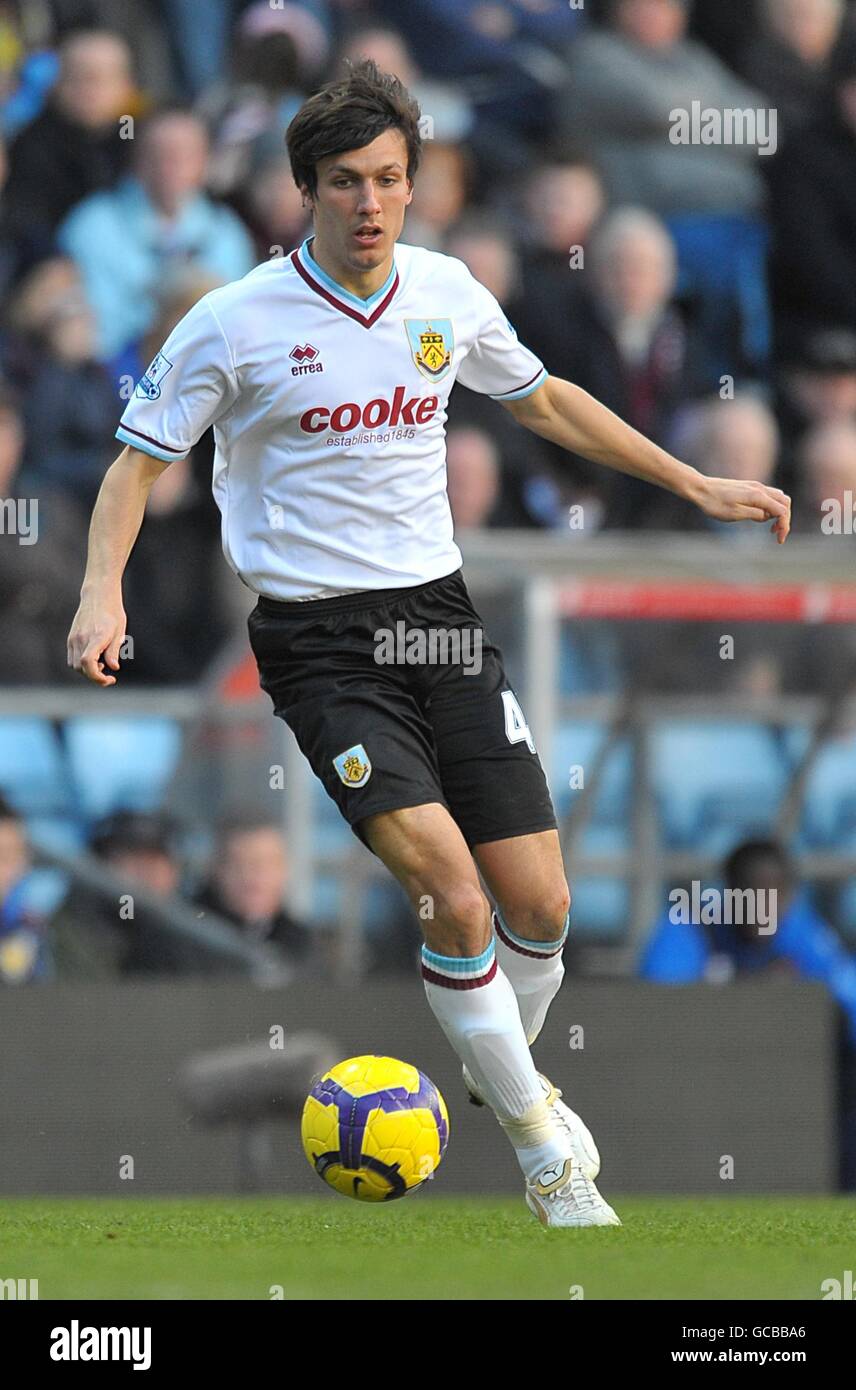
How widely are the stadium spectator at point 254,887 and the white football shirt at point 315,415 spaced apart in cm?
357

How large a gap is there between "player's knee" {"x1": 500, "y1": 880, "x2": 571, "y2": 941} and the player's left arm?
1098mm

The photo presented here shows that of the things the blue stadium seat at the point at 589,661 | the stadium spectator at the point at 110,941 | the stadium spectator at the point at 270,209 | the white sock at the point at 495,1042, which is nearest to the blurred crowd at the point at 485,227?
the stadium spectator at the point at 270,209

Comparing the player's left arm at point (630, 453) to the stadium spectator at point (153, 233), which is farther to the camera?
the stadium spectator at point (153, 233)

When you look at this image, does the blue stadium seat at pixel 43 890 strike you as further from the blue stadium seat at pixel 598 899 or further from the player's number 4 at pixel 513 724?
the player's number 4 at pixel 513 724

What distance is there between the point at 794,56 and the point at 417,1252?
8.34 meters

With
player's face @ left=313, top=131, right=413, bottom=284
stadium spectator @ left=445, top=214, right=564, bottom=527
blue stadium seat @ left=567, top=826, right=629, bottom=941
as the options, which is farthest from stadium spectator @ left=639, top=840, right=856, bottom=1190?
player's face @ left=313, top=131, right=413, bottom=284

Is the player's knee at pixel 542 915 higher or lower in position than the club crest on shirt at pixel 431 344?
lower

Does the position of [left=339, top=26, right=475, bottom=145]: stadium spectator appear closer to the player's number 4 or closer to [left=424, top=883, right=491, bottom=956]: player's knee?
the player's number 4

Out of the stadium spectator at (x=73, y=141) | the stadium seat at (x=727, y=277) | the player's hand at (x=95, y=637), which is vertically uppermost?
the stadium spectator at (x=73, y=141)

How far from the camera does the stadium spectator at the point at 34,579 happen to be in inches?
396

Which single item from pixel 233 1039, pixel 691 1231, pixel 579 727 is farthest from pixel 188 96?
pixel 691 1231

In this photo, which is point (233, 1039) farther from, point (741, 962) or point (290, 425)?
point (290, 425)

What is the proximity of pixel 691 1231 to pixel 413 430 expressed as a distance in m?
2.22

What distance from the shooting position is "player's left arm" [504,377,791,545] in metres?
6.15
